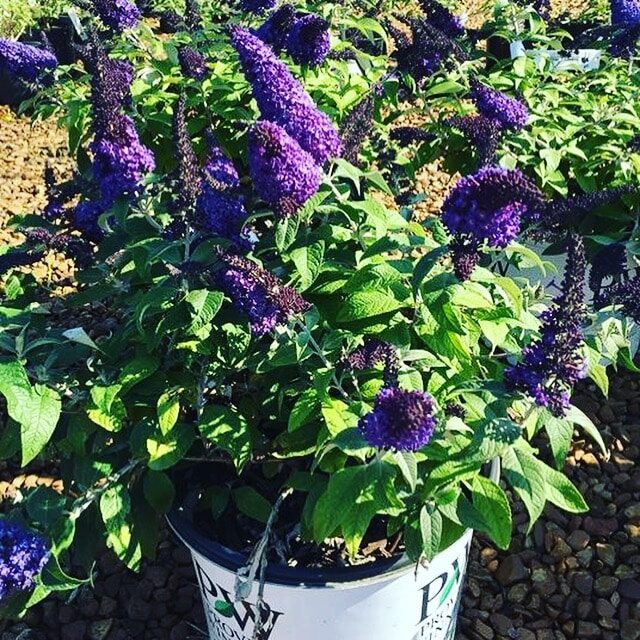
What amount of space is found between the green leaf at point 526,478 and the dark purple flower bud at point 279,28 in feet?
4.75

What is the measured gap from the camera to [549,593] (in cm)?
282

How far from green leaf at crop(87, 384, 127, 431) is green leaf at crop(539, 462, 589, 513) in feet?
3.07

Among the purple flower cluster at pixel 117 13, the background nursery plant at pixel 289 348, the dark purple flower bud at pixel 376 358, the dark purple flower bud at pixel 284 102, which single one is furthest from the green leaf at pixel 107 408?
the purple flower cluster at pixel 117 13

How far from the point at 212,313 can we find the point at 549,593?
176 centimetres

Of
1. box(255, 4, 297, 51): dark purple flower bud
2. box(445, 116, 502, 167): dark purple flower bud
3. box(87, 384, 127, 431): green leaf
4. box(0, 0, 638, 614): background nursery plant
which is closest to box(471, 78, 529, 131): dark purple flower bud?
box(0, 0, 638, 614): background nursery plant

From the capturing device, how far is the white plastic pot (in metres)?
1.85

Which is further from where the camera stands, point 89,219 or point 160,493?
point 89,219

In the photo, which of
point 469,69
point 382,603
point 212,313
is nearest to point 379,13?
point 469,69

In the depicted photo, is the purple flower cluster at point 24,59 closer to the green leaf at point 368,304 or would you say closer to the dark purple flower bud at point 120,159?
A: the dark purple flower bud at point 120,159

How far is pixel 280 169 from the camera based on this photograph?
160 centimetres

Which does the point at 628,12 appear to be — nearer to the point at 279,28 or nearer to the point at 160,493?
the point at 279,28

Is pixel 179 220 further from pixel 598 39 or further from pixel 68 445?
pixel 598 39

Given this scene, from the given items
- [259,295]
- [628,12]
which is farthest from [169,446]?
[628,12]

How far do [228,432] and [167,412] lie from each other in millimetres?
148
